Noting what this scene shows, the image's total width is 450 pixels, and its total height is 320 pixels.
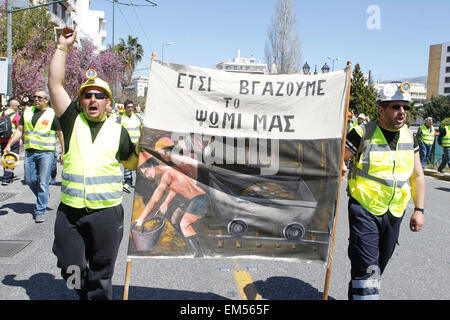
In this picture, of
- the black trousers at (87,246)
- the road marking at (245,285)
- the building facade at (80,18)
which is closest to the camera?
the black trousers at (87,246)

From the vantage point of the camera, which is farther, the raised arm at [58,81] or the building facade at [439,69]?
the building facade at [439,69]

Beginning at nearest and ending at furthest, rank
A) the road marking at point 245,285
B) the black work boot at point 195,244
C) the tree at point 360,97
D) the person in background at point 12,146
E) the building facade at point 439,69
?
1. the black work boot at point 195,244
2. the road marking at point 245,285
3. the person in background at point 12,146
4. the tree at point 360,97
5. the building facade at point 439,69

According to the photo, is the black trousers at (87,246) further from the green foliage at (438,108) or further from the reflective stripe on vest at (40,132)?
the green foliage at (438,108)

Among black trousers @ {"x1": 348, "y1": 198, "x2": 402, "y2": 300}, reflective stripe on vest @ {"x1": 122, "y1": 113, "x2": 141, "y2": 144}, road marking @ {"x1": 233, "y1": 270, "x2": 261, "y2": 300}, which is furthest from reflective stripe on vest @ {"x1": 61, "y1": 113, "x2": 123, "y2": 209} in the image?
reflective stripe on vest @ {"x1": 122, "y1": 113, "x2": 141, "y2": 144}

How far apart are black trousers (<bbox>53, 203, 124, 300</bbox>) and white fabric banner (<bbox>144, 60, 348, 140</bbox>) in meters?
0.91

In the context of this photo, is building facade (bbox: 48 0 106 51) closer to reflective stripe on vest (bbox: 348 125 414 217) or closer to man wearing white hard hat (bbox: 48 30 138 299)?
man wearing white hard hat (bbox: 48 30 138 299)

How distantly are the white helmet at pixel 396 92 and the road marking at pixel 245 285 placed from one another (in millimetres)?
2090

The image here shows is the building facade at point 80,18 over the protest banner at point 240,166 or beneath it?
over

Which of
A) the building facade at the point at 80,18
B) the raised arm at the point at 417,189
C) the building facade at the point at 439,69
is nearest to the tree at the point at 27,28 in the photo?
the building facade at the point at 80,18

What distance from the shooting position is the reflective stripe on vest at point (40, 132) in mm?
6766

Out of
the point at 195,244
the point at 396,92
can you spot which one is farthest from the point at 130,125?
the point at 396,92

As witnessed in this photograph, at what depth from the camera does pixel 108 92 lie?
130 inches

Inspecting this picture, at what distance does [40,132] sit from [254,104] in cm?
454

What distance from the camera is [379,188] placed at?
3377 millimetres
